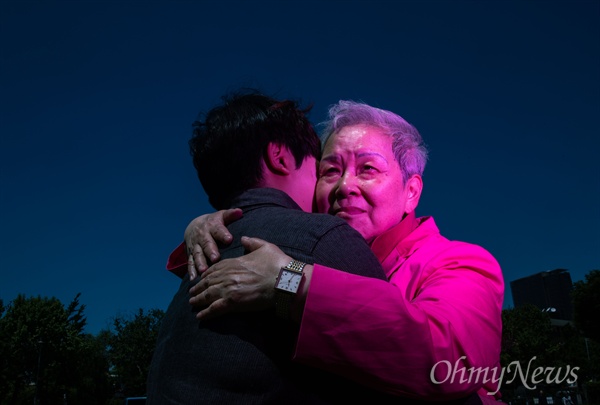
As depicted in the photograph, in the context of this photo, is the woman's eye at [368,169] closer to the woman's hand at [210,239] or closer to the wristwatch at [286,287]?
the woman's hand at [210,239]

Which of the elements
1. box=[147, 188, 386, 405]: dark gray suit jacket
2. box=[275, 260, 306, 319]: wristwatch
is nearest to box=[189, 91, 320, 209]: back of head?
box=[147, 188, 386, 405]: dark gray suit jacket

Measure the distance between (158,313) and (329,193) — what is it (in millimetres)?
60498

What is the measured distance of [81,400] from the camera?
4462 cm

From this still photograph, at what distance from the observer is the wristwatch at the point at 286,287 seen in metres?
1.72

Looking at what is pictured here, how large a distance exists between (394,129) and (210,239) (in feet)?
6.88

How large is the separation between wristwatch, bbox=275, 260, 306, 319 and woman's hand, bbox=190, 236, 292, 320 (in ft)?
0.08

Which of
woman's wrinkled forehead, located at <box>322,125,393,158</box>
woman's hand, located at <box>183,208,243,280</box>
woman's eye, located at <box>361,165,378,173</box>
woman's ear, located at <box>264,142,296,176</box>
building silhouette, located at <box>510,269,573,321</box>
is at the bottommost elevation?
woman's hand, located at <box>183,208,243,280</box>

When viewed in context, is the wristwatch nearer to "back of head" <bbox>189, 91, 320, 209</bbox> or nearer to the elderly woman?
the elderly woman

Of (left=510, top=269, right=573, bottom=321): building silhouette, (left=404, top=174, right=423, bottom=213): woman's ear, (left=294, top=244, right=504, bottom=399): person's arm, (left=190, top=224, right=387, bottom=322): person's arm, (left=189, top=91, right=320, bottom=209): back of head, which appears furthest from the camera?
(left=510, top=269, right=573, bottom=321): building silhouette

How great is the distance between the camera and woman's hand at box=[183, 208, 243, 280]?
2217mm

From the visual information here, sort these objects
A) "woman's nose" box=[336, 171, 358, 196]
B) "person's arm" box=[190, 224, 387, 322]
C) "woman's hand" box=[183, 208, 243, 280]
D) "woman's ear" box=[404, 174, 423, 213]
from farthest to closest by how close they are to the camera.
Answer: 1. "woman's ear" box=[404, 174, 423, 213]
2. "woman's nose" box=[336, 171, 358, 196]
3. "woman's hand" box=[183, 208, 243, 280]
4. "person's arm" box=[190, 224, 387, 322]

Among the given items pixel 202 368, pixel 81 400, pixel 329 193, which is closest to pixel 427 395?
pixel 202 368

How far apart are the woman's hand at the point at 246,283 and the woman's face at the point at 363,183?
1.78m

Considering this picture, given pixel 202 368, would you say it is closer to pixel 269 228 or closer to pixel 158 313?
pixel 269 228
